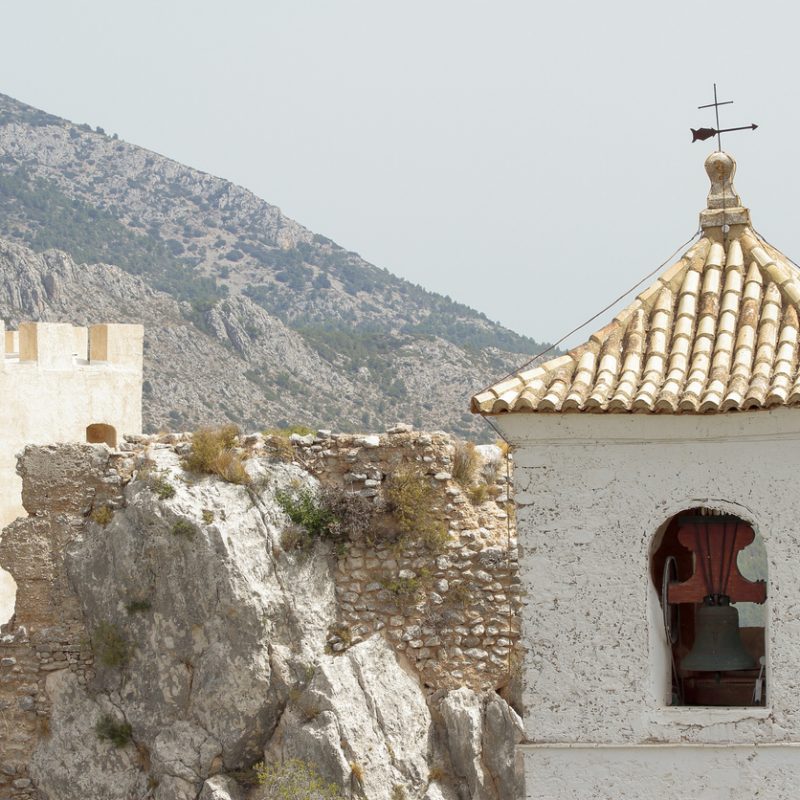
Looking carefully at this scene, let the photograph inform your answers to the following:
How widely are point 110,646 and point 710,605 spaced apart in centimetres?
1263

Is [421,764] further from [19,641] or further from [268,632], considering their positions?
[19,641]

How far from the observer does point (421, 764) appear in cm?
1864

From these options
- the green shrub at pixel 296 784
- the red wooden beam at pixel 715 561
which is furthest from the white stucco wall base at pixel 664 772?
the green shrub at pixel 296 784

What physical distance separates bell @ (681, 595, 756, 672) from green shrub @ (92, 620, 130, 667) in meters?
12.4

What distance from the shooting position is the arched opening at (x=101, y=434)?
78.5 ft

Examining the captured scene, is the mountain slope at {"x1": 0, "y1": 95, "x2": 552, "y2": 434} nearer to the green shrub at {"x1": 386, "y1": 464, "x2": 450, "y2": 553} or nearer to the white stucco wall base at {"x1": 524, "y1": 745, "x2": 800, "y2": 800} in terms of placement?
the green shrub at {"x1": 386, "y1": 464, "x2": 450, "y2": 553}

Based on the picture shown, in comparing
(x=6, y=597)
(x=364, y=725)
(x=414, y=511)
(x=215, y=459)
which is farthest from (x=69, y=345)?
(x=364, y=725)

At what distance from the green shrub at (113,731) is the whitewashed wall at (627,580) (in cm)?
1252

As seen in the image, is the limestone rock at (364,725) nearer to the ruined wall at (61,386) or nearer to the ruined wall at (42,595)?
the ruined wall at (42,595)

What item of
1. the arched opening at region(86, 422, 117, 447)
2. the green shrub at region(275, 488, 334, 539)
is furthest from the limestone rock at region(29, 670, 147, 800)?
the arched opening at region(86, 422, 117, 447)

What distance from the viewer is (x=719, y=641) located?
26.8 feet

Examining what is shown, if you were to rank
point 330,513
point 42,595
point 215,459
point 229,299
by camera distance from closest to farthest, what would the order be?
point 330,513 < point 215,459 < point 42,595 < point 229,299

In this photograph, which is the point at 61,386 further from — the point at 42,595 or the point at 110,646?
the point at 110,646

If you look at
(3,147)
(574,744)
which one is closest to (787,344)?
(574,744)
